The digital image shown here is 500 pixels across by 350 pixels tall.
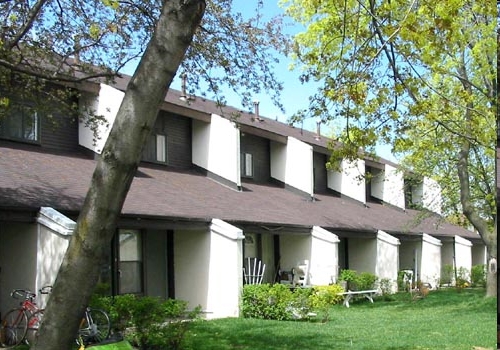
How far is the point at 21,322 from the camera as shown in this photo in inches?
527

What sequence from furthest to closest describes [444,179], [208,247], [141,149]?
1. [444,179]
2. [208,247]
3. [141,149]

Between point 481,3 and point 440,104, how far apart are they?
11.1 ft

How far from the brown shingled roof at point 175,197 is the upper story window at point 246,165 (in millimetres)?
563

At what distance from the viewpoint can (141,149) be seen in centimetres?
450

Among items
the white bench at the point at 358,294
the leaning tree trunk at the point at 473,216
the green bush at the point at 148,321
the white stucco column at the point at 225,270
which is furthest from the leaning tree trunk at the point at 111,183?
the leaning tree trunk at the point at 473,216

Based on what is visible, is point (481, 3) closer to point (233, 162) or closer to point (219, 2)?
point (219, 2)

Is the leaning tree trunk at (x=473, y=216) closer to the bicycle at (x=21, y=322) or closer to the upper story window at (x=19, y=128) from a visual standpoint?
the upper story window at (x=19, y=128)

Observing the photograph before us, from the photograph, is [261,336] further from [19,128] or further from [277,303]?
[19,128]

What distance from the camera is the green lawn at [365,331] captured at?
13.6m

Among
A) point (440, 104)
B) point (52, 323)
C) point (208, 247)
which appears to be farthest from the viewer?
point (208, 247)

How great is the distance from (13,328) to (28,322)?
556 mm

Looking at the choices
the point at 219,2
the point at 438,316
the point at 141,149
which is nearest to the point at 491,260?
the point at 438,316

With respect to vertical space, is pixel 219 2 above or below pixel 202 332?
above

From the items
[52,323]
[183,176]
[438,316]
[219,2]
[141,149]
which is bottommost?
[438,316]
